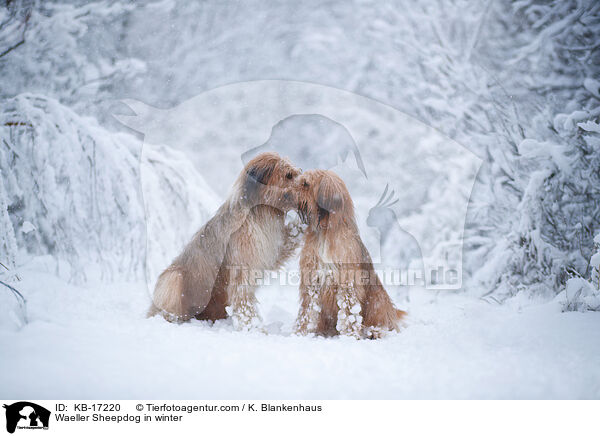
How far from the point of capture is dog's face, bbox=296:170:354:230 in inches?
60.6

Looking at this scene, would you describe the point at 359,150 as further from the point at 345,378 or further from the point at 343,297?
the point at 345,378

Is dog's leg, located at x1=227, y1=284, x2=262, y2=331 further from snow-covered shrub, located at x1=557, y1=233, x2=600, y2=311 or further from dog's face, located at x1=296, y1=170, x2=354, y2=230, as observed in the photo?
snow-covered shrub, located at x1=557, y1=233, x2=600, y2=311

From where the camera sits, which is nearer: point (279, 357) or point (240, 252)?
point (279, 357)

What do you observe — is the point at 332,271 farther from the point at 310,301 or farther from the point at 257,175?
the point at 257,175

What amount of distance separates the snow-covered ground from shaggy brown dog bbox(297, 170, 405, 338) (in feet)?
0.23

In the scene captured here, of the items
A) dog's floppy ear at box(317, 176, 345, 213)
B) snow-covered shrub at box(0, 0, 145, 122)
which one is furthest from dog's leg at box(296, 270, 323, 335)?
snow-covered shrub at box(0, 0, 145, 122)

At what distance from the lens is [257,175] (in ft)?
5.22

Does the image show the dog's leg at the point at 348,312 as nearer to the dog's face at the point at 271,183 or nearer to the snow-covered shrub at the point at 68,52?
the dog's face at the point at 271,183

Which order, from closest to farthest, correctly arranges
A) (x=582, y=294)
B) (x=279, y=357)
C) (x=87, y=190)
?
(x=279, y=357) < (x=582, y=294) < (x=87, y=190)

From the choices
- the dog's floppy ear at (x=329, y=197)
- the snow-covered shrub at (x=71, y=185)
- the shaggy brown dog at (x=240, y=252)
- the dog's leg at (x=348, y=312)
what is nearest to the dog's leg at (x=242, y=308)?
the shaggy brown dog at (x=240, y=252)
